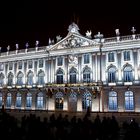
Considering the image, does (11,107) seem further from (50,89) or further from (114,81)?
(114,81)

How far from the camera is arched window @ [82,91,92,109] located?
42.0m

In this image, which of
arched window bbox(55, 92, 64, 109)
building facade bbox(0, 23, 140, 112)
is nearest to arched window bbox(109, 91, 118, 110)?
building facade bbox(0, 23, 140, 112)

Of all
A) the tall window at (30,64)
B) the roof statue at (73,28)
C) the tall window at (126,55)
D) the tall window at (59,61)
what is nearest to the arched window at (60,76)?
the tall window at (59,61)

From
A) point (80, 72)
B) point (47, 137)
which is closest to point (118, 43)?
point (80, 72)

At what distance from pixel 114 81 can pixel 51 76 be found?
45.1ft

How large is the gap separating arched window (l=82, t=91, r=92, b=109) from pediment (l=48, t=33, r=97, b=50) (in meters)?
9.76

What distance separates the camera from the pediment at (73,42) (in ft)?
145

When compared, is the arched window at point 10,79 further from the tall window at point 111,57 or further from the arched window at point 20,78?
the tall window at point 111,57

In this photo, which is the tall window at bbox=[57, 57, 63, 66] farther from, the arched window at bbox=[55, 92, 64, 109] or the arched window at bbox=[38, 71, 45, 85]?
the arched window at bbox=[55, 92, 64, 109]

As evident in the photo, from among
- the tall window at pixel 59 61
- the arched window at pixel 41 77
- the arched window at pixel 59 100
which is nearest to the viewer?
the arched window at pixel 59 100

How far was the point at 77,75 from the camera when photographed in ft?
145

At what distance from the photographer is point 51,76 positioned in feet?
155

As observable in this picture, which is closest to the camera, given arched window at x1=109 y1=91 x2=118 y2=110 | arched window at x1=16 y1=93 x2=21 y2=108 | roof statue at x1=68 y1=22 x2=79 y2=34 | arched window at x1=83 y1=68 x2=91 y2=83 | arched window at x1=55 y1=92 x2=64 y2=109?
arched window at x1=109 y1=91 x2=118 y2=110

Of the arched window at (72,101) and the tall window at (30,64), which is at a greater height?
the tall window at (30,64)
